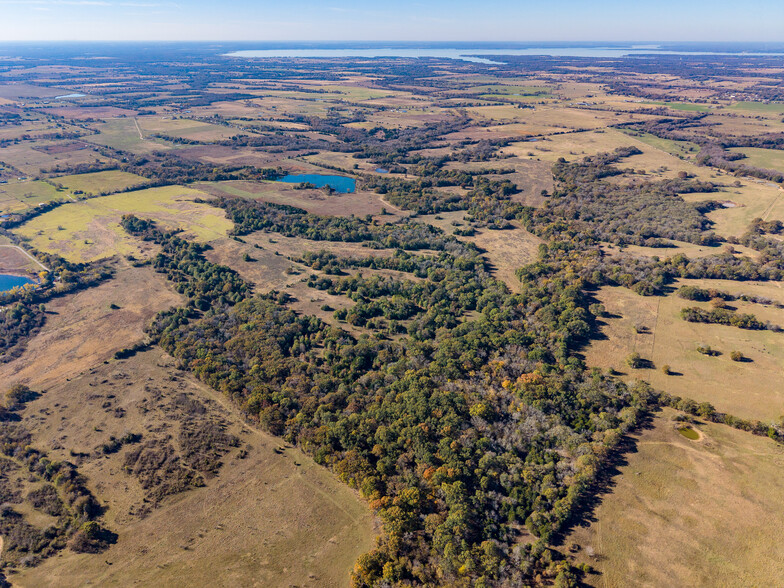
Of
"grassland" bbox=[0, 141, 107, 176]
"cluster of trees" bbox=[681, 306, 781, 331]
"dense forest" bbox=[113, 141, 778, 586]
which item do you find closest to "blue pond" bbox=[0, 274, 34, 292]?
"dense forest" bbox=[113, 141, 778, 586]

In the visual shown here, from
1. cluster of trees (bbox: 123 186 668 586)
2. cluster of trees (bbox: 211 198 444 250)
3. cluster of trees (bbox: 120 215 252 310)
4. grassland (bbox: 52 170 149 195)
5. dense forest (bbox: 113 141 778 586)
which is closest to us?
cluster of trees (bbox: 123 186 668 586)

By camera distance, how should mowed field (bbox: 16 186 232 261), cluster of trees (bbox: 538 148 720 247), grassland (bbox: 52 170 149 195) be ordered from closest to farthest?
cluster of trees (bbox: 538 148 720 247) < mowed field (bbox: 16 186 232 261) < grassland (bbox: 52 170 149 195)

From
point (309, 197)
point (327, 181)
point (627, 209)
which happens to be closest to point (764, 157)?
point (627, 209)

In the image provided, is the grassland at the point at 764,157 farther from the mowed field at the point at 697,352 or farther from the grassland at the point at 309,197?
the grassland at the point at 309,197

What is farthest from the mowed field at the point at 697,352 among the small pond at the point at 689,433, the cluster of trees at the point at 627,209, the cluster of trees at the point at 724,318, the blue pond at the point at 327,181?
the blue pond at the point at 327,181

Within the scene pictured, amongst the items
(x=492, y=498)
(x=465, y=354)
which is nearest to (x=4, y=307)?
(x=465, y=354)

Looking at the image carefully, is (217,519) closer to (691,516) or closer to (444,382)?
(444,382)

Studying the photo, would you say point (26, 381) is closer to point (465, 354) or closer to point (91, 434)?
point (91, 434)

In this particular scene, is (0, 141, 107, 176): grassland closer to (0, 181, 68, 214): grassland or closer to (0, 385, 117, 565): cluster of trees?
(0, 181, 68, 214): grassland
